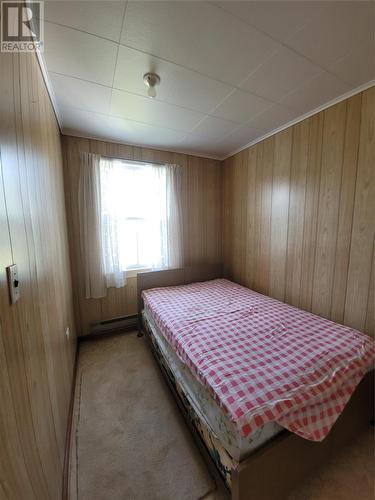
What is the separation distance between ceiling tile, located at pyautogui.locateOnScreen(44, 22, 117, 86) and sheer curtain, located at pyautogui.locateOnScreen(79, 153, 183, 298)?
1.07 m

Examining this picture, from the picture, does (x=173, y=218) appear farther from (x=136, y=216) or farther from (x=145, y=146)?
(x=145, y=146)

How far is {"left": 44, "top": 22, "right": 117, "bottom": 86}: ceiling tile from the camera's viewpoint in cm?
114

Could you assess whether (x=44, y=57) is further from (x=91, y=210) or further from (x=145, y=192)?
(x=145, y=192)

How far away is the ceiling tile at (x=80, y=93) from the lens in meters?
1.49

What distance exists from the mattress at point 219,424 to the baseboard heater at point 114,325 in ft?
5.08

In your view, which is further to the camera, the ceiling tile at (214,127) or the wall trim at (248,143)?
the ceiling tile at (214,127)

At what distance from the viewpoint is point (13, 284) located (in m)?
0.68

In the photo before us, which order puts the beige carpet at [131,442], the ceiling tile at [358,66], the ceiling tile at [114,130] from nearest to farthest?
1. the beige carpet at [131,442]
2. the ceiling tile at [358,66]
3. the ceiling tile at [114,130]

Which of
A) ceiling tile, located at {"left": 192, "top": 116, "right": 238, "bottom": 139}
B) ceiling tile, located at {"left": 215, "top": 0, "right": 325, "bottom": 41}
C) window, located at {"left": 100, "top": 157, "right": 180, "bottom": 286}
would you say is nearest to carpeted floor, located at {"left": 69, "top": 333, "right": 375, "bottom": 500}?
window, located at {"left": 100, "top": 157, "right": 180, "bottom": 286}

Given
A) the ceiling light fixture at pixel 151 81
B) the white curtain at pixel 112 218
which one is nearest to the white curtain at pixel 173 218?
the white curtain at pixel 112 218

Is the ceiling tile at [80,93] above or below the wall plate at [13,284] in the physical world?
above

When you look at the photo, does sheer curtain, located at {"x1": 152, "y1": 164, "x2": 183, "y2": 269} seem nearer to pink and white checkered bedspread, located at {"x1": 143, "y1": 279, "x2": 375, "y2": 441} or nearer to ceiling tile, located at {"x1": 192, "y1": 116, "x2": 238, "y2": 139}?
ceiling tile, located at {"x1": 192, "y1": 116, "x2": 238, "y2": 139}

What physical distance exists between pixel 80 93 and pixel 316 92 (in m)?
1.96

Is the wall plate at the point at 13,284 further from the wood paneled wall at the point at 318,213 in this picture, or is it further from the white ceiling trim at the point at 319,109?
the white ceiling trim at the point at 319,109
